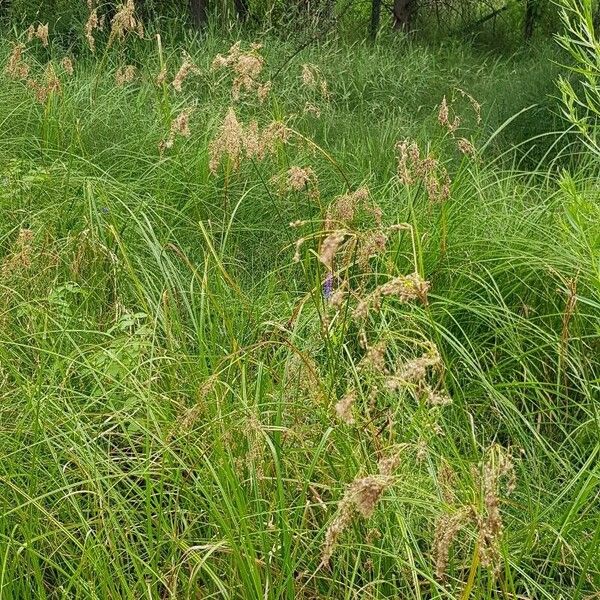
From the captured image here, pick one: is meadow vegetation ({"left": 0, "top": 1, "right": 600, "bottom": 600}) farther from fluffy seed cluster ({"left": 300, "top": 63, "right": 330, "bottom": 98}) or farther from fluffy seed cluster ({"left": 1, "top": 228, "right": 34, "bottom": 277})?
fluffy seed cluster ({"left": 300, "top": 63, "right": 330, "bottom": 98})

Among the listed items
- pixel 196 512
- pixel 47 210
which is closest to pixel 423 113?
pixel 47 210

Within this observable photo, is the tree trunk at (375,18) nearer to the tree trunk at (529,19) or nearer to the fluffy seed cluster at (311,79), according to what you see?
the tree trunk at (529,19)

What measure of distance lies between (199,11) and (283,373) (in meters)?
5.93

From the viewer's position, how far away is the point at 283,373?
214 cm

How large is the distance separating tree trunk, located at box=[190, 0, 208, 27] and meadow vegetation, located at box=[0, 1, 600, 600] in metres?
3.49

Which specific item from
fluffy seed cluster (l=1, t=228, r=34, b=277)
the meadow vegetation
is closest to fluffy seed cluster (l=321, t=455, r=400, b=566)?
the meadow vegetation

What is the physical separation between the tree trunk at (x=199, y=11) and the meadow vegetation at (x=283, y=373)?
11.5 ft

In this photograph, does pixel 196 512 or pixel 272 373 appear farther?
pixel 272 373

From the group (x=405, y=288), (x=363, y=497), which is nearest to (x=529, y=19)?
(x=405, y=288)

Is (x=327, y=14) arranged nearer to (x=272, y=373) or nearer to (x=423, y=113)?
(x=423, y=113)

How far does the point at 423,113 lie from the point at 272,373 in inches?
170

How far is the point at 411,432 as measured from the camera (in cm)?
197

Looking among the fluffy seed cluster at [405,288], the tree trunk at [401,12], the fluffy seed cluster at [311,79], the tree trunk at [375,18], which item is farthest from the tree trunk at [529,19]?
the fluffy seed cluster at [405,288]

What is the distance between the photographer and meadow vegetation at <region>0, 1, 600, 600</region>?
5.27 ft
